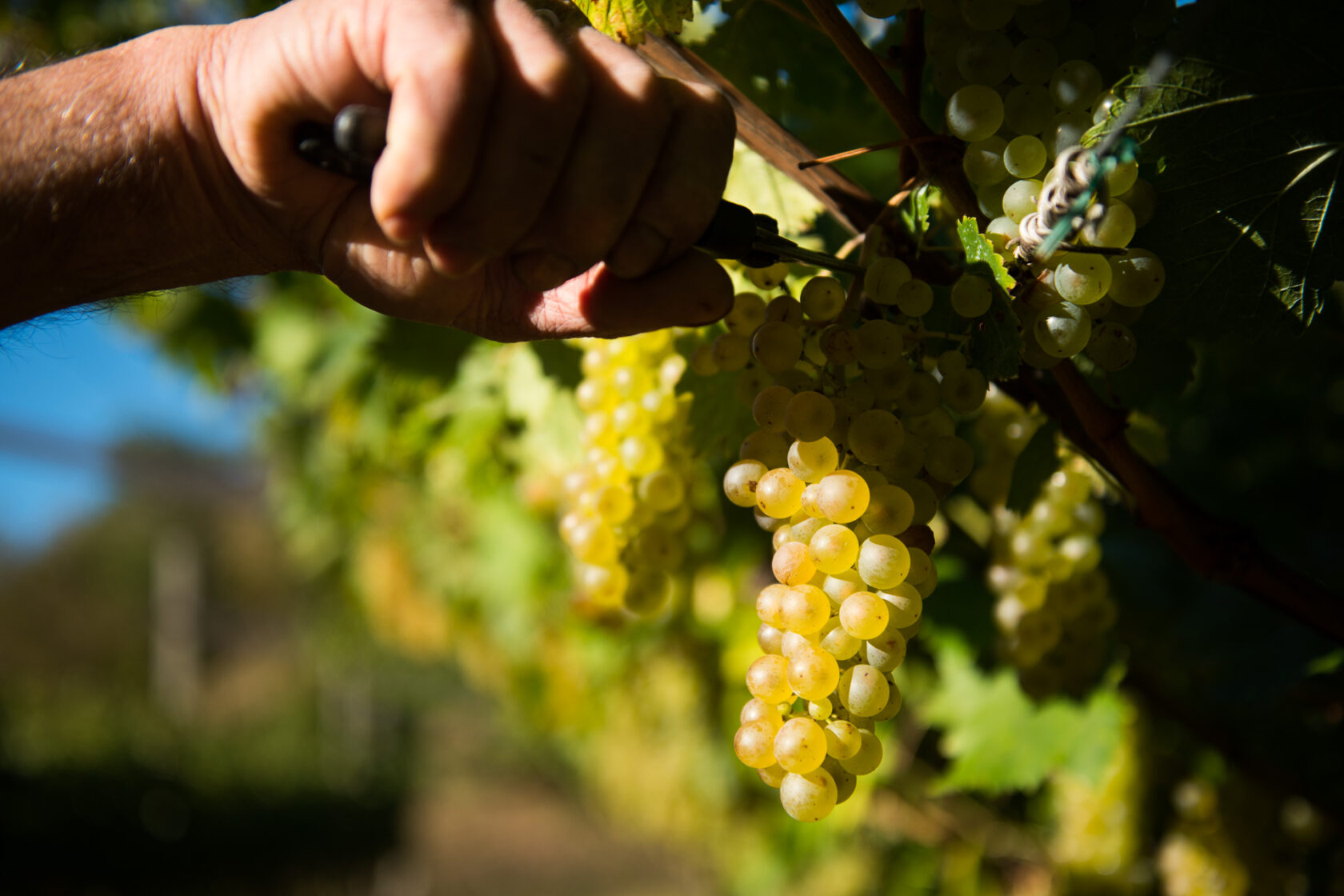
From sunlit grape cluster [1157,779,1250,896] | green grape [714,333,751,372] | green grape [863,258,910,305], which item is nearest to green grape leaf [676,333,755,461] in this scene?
green grape [714,333,751,372]

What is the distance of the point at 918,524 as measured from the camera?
20.4 inches

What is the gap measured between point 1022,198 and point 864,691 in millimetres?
285

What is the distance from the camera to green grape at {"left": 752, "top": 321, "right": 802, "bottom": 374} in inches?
20.8

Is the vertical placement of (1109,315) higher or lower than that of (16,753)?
higher

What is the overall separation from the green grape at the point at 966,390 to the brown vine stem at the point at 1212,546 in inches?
4.4

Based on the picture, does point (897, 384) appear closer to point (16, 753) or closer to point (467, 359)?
point (467, 359)

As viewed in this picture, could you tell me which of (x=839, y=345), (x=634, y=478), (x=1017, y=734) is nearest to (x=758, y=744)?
(x=839, y=345)

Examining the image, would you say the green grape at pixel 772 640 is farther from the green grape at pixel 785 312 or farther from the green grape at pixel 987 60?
the green grape at pixel 987 60

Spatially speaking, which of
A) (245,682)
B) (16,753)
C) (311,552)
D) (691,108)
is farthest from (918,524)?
(245,682)

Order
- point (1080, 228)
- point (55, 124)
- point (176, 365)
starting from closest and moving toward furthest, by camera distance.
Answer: point (1080, 228) < point (55, 124) < point (176, 365)

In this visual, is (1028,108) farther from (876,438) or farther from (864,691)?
(864,691)

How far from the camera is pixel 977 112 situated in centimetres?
50

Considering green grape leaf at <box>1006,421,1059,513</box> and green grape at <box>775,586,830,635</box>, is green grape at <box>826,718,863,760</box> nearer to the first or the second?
green grape at <box>775,586,830,635</box>

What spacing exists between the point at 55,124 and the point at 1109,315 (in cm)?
65
